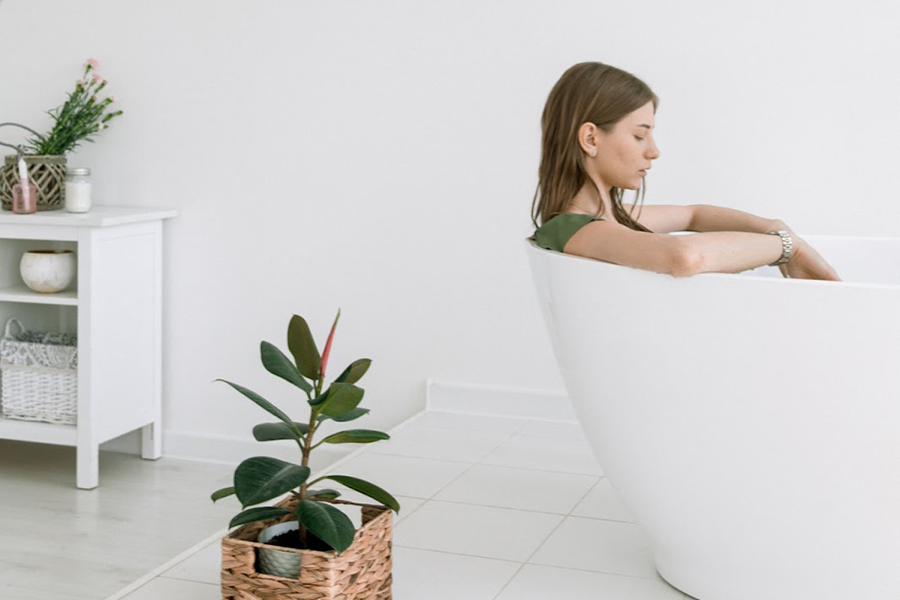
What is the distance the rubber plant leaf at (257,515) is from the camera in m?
1.49

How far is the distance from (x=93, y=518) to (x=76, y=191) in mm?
870

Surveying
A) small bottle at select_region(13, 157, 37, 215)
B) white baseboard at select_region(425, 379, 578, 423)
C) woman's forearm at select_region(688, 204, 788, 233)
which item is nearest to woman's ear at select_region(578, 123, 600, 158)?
woman's forearm at select_region(688, 204, 788, 233)

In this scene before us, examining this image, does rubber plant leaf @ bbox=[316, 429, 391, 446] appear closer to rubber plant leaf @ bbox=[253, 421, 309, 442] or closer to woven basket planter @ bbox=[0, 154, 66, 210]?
rubber plant leaf @ bbox=[253, 421, 309, 442]

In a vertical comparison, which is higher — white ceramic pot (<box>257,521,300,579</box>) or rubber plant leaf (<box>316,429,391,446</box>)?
rubber plant leaf (<box>316,429,391,446</box>)

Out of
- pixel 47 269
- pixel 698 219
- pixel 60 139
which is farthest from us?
pixel 60 139

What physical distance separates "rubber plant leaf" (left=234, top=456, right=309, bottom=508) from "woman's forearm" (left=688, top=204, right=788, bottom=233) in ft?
3.47

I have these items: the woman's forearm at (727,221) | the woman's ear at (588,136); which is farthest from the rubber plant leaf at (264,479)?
the woman's forearm at (727,221)

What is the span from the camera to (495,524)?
2121 millimetres

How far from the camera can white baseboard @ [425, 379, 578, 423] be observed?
2916 millimetres

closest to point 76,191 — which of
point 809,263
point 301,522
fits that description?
point 301,522

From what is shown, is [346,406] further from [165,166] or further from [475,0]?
[165,166]

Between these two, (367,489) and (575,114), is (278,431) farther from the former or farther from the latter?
(575,114)

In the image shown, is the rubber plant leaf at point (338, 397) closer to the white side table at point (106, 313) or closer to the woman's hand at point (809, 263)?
the woman's hand at point (809, 263)

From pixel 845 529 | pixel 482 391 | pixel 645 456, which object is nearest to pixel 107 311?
pixel 482 391
